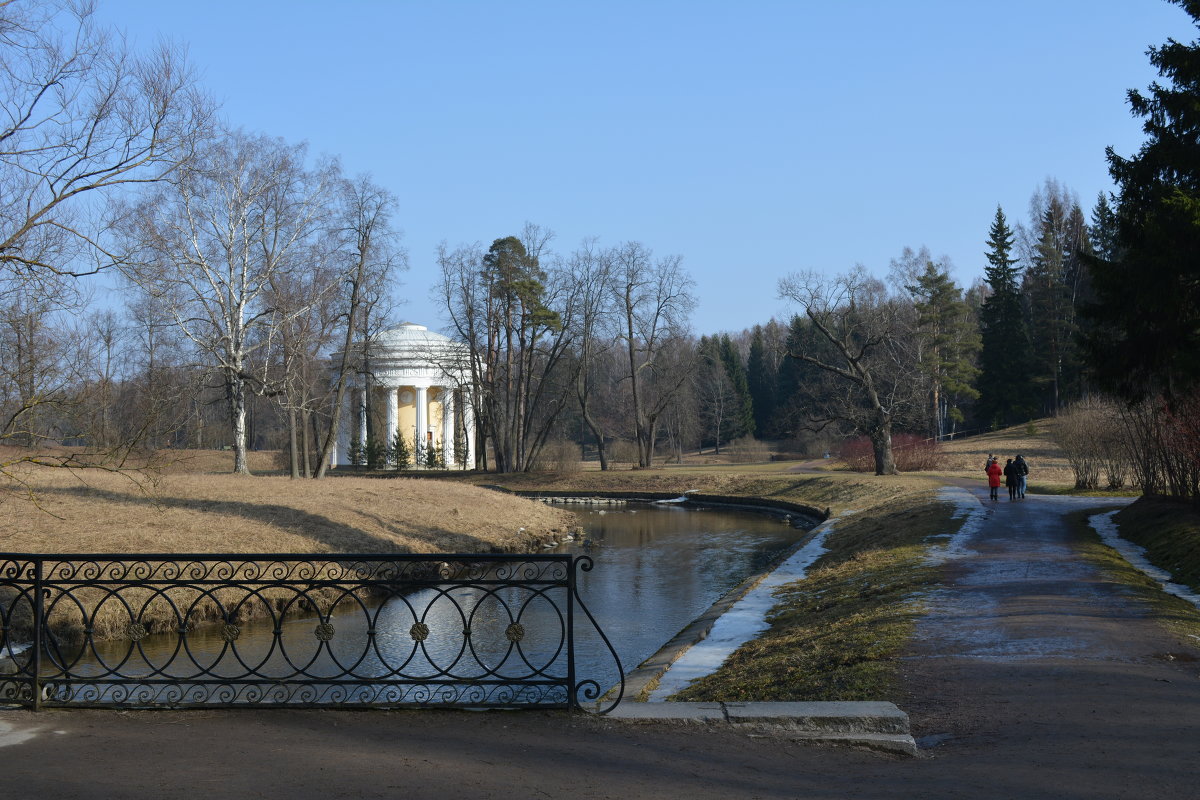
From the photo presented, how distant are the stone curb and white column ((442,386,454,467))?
5351 centimetres

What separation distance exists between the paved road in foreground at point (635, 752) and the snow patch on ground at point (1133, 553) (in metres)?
4.70

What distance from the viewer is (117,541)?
1742 cm

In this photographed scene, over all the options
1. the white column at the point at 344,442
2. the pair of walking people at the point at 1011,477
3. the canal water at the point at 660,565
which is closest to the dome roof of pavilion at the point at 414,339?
the white column at the point at 344,442

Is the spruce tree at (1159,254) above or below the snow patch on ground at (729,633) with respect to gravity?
above

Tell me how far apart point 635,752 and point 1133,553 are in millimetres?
13433

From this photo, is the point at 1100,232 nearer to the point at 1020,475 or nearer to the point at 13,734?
the point at 1020,475

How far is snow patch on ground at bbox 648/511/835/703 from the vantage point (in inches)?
388

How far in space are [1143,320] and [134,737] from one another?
60.8ft

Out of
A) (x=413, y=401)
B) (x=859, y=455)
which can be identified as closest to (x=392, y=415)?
(x=413, y=401)

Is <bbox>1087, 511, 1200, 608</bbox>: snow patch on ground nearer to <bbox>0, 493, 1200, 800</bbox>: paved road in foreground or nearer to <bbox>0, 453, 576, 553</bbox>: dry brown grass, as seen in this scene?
<bbox>0, 493, 1200, 800</bbox>: paved road in foreground

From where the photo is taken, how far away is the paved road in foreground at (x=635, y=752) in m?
4.95

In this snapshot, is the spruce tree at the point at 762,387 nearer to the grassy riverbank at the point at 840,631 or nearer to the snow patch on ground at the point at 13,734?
the grassy riverbank at the point at 840,631

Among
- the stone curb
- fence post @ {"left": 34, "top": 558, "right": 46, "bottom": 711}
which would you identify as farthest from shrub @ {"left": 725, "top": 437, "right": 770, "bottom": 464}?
fence post @ {"left": 34, "top": 558, "right": 46, "bottom": 711}

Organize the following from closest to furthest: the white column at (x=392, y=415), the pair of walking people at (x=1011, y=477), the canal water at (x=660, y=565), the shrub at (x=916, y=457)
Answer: the canal water at (x=660, y=565) < the pair of walking people at (x=1011, y=477) < the shrub at (x=916, y=457) < the white column at (x=392, y=415)
